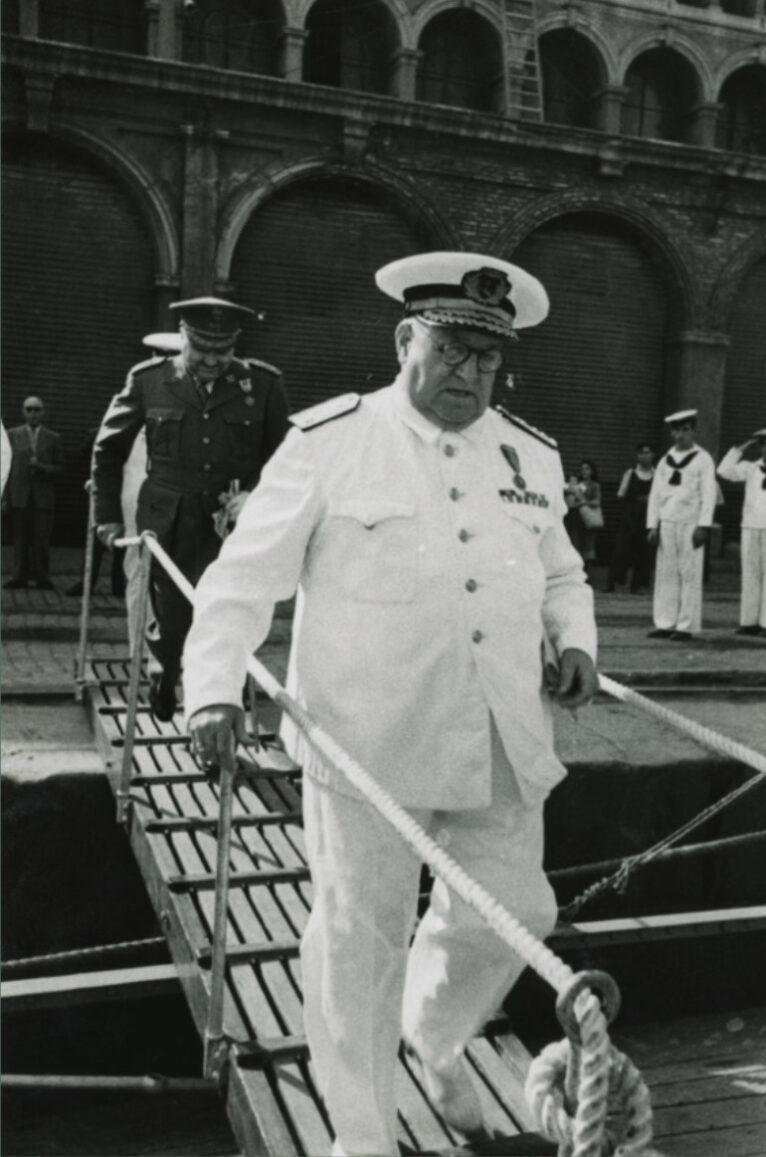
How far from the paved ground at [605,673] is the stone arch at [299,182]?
501 centimetres

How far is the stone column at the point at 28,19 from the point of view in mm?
14984

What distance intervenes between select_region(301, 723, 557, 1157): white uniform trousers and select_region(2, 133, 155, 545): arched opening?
1315 centimetres

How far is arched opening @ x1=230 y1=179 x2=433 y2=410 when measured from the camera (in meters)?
16.4

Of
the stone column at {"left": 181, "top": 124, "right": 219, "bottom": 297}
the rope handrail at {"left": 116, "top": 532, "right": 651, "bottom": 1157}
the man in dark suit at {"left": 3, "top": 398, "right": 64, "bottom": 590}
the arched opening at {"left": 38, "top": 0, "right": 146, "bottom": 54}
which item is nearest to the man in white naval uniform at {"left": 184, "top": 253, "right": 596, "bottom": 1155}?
Answer: the rope handrail at {"left": 116, "top": 532, "right": 651, "bottom": 1157}

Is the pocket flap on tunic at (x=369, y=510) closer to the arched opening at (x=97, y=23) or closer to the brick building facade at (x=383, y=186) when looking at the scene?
the brick building facade at (x=383, y=186)

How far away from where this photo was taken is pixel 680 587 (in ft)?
36.7

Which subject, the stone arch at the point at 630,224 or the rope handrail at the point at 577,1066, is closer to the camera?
the rope handrail at the point at 577,1066

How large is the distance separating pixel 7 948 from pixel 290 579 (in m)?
3.24

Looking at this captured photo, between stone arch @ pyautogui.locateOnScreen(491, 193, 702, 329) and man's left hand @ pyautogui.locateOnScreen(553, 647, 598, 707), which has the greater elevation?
stone arch @ pyautogui.locateOnScreen(491, 193, 702, 329)

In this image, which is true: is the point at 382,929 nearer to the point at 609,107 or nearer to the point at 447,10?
the point at 447,10

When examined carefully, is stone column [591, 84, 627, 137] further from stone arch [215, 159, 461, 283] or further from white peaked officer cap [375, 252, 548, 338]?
white peaked officer cap [375, 252, 548, 338]

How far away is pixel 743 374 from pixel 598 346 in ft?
7.77

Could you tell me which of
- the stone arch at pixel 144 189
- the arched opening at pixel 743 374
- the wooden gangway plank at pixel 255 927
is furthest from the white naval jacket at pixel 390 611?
the arched opening at pixel 743 374

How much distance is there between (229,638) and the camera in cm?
291
